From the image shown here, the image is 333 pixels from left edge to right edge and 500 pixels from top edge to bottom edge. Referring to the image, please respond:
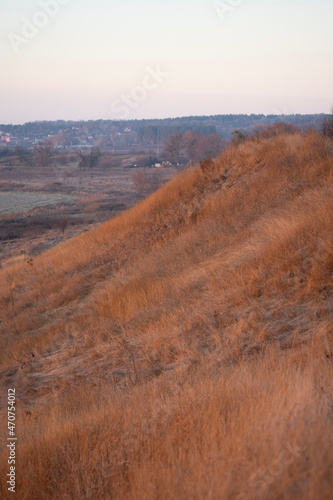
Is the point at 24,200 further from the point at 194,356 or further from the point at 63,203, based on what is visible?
the point at 194,356

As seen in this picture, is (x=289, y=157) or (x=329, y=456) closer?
(x=329, y=456)

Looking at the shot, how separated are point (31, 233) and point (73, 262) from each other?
69.9 feet

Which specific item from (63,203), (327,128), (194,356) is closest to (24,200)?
(63,203)

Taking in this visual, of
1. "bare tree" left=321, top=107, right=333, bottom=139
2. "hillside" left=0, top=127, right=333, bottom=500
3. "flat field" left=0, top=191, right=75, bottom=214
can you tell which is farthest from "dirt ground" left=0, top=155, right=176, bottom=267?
"hillside" left=0, top=127, right=333, bottom=500

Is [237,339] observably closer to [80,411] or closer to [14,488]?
[80,411]

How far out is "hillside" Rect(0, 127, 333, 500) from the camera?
2.38 metres

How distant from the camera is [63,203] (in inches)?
2030

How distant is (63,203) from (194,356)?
1937 inches

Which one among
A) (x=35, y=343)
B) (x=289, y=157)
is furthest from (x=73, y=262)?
(x=289, y=157)

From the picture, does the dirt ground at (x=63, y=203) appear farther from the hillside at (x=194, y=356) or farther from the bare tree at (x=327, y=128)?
the hillside at (x=194, y=356)

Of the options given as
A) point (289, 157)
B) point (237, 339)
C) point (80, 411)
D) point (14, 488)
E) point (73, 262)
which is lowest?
point (14, 488)

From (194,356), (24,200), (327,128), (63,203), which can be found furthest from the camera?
(24,200)

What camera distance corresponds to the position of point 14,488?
3021 mm

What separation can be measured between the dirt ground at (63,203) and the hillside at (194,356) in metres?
6.87
